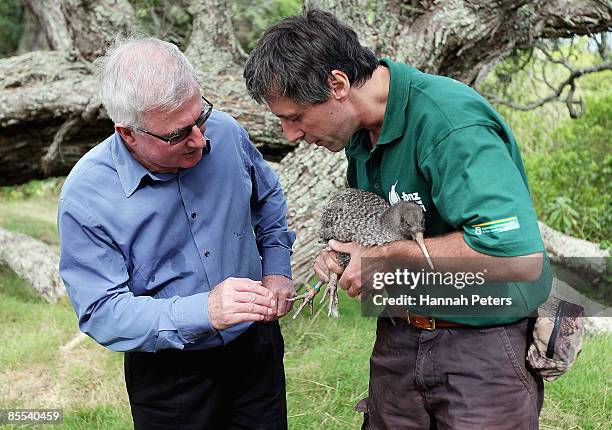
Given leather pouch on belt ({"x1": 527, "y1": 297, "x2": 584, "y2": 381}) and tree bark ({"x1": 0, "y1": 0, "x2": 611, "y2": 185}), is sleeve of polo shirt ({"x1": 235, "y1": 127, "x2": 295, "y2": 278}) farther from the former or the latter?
tree bark ({"x1": 0, "y1": 0, "x2": 611, "y2": 185})

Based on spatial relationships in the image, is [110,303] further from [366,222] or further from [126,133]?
[366,222]

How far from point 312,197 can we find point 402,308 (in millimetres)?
2618

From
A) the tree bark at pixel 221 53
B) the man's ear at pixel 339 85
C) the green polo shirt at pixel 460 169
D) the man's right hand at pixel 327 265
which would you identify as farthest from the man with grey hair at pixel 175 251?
the tree bark at pixel 221 53

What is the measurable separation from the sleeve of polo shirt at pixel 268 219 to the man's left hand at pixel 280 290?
1.5 inches

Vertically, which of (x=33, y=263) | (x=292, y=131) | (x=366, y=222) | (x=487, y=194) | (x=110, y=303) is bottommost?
(x=33, y=263)

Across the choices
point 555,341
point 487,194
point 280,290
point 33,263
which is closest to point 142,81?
point 280,290

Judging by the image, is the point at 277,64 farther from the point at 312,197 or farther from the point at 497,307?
the point at 312,197

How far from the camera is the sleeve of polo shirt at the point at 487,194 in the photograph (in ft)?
6.64

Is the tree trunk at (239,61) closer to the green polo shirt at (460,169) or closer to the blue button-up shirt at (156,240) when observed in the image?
the blue button-up shirt at (156,240)

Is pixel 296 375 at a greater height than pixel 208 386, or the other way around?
pixel 208 386

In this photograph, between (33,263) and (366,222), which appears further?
(33,263)

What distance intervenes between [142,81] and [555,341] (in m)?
1.84

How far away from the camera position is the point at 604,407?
4113 millimetres

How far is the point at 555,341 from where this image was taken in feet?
7.82
